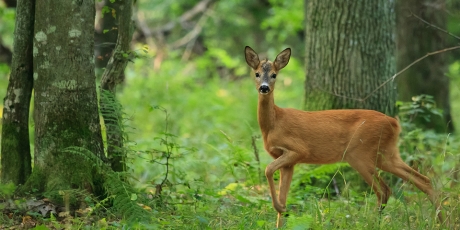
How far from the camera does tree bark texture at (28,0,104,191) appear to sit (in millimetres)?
5078

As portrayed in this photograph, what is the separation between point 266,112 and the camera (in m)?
6.00

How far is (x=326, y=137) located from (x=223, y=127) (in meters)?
5.76

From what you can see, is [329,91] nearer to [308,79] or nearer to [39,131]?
[308,79]

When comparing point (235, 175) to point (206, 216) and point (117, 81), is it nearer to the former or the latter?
point (206, 216)

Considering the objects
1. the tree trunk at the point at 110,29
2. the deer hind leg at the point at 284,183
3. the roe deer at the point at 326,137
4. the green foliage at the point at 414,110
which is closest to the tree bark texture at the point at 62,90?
the tree trunk at the point at 110,29

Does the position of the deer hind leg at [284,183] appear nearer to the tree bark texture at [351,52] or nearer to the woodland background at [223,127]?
the woodland background at [223,127]

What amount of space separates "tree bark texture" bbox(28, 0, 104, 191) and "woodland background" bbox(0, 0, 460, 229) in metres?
0.05

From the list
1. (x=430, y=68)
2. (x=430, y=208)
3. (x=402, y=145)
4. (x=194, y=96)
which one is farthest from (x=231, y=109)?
(x=430, y=208)

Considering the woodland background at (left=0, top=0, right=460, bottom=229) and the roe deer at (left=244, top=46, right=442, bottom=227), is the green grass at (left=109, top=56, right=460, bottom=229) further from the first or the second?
the roe deer at (left=244, top=46, right=442, bottom=227)

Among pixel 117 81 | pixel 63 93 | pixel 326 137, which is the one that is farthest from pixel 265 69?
pixel 63 93

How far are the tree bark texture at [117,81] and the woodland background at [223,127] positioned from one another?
3 centimetres

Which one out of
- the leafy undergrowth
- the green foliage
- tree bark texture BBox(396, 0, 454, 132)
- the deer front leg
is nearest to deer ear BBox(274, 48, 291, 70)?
the deer front leg

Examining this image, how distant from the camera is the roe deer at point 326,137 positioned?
5.94 meters

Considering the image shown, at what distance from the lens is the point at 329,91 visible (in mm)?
7207
